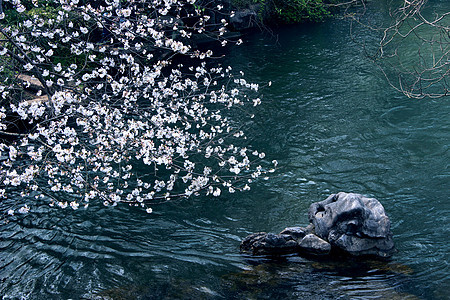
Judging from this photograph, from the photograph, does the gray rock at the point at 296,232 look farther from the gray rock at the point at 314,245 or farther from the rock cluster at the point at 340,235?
the gray rock at the point at 314,245

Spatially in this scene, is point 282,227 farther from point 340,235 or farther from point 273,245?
point 340,235

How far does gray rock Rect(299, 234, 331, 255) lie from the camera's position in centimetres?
681

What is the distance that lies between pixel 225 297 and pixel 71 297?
229 cm

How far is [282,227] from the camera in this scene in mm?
7746

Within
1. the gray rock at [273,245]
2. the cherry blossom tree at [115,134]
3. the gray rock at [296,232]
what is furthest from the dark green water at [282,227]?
the cherry blossom tree at [115,134]

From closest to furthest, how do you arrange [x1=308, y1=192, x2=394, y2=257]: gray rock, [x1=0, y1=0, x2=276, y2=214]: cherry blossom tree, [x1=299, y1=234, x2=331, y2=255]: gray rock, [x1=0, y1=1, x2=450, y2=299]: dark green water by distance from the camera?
1. [x1=0, y1=1, x2=450, y2=299]: dark green water
2. [x1=308, y1=192, x2=394, y2=257]: gray rock
3. [x1=299, y1=234, x2=331, y2=255]: gray rock
4. [x1=0, y1=0, x2=276, y2=214]: cherry blossom tree

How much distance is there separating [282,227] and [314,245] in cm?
100

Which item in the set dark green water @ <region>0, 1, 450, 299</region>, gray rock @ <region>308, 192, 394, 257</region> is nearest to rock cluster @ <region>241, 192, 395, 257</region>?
gray rock @ <region>308, 192, 394, 257</region>

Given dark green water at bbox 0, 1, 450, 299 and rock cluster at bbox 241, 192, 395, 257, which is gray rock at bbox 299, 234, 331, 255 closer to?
rock cluster at bbox 241, 192, 395, 257

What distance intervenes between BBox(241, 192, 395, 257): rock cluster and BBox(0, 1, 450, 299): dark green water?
224mm

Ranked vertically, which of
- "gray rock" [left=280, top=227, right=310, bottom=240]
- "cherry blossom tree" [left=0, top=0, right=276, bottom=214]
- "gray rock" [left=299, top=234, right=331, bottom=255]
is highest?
"cherry blossom tree" [left=0, top=0, right=276, bottom=214]

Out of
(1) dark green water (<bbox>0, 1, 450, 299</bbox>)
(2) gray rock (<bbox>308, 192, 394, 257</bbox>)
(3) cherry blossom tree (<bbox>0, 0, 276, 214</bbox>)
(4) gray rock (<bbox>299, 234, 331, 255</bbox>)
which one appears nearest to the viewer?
(1) dark green water (<bbox>0, 1, 450, 299</bbox>)

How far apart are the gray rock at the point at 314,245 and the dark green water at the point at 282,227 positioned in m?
0.24

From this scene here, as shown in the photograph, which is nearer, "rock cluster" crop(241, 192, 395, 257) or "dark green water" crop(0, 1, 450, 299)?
"dark green water" crop(0, 1, 450, 299)
